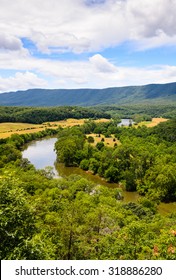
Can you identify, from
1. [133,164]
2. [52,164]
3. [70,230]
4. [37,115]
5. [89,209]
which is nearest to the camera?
[70,230]

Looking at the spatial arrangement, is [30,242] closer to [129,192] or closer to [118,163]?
[129,192]

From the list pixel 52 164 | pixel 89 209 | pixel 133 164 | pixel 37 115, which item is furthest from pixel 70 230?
pixel 37 115

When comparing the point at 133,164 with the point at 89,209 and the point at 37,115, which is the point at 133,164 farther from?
the point at 37,115

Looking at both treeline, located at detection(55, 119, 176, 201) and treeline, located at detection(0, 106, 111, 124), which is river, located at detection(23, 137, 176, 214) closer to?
treeline, located at detection(55, 119, 176, 201)

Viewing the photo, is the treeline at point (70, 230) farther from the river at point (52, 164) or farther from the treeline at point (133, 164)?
the treeline at point (133, 164)

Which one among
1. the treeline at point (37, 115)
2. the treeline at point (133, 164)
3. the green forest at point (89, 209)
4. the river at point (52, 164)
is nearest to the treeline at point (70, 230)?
the green forest at point (89, 209)

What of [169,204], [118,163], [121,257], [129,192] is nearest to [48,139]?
[118,163]
